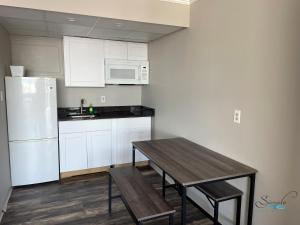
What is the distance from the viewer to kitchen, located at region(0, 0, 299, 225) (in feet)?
6.19

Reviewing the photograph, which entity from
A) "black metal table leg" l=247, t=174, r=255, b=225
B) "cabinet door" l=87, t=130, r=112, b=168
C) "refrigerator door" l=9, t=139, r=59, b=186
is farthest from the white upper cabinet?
"black metal table leg" l=247, t=174, r=255, b=225

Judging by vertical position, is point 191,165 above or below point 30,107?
below

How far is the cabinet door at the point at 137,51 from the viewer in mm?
3930

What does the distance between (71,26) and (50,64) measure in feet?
3.55

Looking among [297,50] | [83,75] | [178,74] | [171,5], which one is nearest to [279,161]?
[297,50]

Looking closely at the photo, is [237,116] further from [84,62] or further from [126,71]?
[84,62]

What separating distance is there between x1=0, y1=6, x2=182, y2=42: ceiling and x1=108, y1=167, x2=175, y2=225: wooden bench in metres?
1.74

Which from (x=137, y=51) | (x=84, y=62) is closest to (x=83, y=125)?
(x=84, y=62)

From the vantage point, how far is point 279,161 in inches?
68.3

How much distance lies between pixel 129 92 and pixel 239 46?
2.60 metres

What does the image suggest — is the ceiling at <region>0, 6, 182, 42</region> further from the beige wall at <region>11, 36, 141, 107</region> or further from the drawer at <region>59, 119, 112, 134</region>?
the drawer at <region>59, 119, 112, 134</region>

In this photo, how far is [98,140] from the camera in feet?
12.0

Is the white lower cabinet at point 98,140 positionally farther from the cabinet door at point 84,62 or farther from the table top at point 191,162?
the table top at point 191,162

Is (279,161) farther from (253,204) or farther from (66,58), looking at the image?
(66,58)
